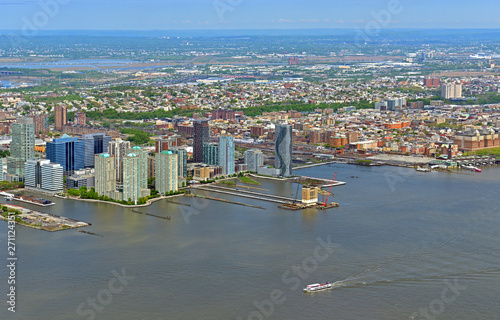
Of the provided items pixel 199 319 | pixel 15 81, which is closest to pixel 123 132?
pixel 199 319

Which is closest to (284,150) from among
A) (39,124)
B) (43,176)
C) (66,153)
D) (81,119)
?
(66,153)

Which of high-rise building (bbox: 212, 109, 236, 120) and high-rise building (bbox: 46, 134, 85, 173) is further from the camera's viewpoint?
high-rise building (bbox: 212, 109, 236, 120)

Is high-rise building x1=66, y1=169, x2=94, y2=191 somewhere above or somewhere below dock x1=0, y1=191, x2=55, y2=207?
above

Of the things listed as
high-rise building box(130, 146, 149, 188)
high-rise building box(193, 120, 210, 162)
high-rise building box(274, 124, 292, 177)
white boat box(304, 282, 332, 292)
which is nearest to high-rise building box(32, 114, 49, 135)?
high-rise building box(193, 120, 210, 162)

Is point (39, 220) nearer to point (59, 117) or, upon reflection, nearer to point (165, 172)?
point (165, 172)

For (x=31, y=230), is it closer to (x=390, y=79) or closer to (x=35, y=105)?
(x=35, y=105)

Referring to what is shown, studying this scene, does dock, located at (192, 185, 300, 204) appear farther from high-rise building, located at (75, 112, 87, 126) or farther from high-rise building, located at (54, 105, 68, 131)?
high-rise building, located at (75, 112, 87, 126)
